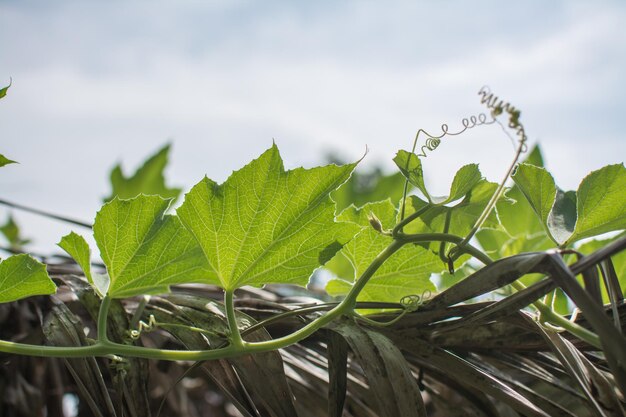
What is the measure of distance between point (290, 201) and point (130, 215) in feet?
0.29

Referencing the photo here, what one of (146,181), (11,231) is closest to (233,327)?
(146,181)

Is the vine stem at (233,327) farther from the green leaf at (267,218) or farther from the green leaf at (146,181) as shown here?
the green leaf at (146,181)

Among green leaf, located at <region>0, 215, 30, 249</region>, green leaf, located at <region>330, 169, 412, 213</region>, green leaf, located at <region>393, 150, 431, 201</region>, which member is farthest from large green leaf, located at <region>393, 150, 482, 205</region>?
green leaf, located at <region>0, 215, 30, 249</region>

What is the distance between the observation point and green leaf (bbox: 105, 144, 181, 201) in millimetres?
765

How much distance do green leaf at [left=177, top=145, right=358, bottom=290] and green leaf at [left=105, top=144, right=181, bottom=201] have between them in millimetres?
466

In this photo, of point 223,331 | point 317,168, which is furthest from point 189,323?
point 317,168

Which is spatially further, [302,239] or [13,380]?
[13,380]

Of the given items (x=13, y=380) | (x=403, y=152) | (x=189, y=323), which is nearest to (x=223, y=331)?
(x=189, y=323)

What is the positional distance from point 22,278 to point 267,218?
13 cm

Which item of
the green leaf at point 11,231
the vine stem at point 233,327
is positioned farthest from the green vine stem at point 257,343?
the green leaf at point 11,231

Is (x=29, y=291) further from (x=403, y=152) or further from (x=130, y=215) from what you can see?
(x=403, y=152)

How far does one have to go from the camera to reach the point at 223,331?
339 mm

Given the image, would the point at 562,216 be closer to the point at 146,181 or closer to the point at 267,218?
the point at 267,218

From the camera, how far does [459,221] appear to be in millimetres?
330
